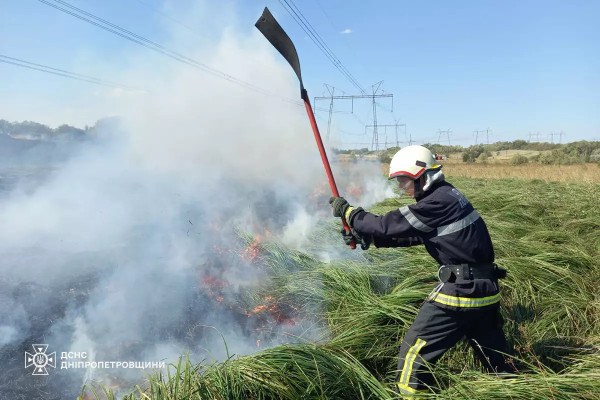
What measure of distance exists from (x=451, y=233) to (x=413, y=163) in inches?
21.4

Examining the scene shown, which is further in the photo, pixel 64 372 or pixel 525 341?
pixel 64 372

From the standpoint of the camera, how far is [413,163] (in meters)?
2.62

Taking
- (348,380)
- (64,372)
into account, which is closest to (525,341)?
(348,380)

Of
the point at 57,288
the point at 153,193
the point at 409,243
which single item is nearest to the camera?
the point at 409,243

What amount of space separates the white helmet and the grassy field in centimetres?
134

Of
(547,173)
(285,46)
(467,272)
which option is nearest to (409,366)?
(467,272)

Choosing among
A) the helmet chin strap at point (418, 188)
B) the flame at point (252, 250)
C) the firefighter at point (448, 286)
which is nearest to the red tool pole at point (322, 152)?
the firefighter at point (448, 286)

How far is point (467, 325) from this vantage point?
2496mm

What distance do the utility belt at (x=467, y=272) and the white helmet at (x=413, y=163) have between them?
0.66 metres

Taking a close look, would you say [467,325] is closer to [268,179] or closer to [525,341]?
[525,341]

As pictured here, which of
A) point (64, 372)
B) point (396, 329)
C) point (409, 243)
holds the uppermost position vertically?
point (409, 243)

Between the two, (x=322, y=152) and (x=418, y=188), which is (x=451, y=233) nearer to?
(x=418, y=188)

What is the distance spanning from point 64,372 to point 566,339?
15.2 ft

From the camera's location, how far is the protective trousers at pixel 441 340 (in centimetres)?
238
